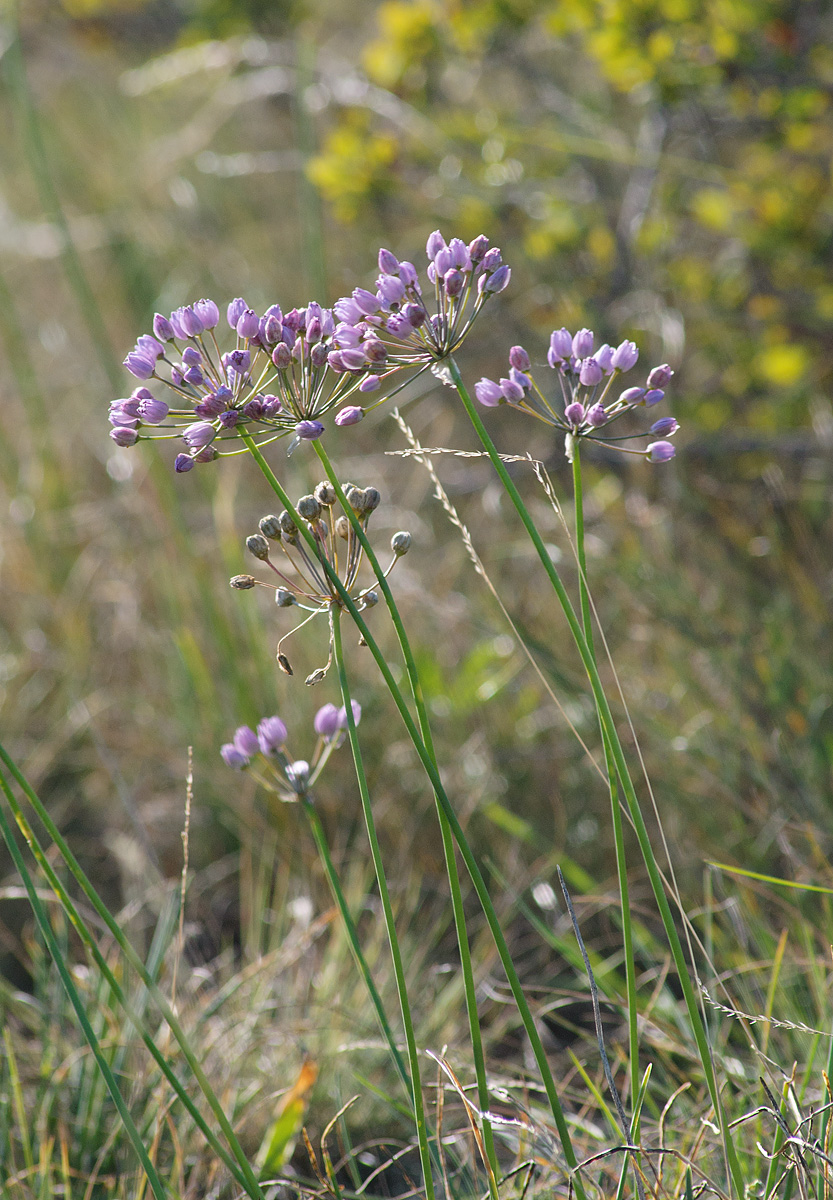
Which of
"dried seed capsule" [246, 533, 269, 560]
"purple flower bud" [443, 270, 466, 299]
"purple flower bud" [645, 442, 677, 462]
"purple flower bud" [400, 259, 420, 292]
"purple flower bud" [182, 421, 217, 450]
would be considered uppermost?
"purple flower bud" [400, 259, 420, 292]

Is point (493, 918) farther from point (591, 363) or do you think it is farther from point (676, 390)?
point (676, 390)

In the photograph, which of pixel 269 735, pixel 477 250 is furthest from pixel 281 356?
pixel 269 735

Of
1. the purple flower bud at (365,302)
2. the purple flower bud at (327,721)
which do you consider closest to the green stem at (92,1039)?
Result: the purple flower bud at (327,721)

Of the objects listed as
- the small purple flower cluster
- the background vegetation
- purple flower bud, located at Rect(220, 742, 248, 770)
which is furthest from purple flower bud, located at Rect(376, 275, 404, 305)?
the background vegetation

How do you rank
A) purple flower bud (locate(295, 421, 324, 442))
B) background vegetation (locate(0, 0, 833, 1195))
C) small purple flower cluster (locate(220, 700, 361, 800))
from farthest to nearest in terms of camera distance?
1. background vegetation (locate(0, 0, 833, 1195))
2. small purple flower cluster (locate(220, 700, 361, 800))
3. purple flower bud (locate(295, 421, 324, 442))

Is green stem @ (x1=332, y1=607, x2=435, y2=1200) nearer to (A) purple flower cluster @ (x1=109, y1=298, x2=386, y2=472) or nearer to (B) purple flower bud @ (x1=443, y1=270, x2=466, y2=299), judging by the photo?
(A) purple flower cluster @ (x1=109, y1=298, x2=386, y2=472)

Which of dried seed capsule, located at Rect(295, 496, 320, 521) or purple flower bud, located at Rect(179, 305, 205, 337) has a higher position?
purple flower bud, located at Rect(179, 305, 205, 337)

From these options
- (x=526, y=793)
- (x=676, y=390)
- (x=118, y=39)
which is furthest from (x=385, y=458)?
(x=118, y=39)
